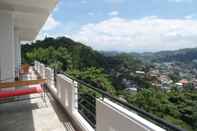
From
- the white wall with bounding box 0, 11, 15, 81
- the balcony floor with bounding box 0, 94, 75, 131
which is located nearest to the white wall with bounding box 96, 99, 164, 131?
the balcony floor with bounding box 0, 94, 75, 131

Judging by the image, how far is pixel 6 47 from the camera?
18.6 ft

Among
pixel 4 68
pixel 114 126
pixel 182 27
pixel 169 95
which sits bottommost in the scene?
pixel 169 95

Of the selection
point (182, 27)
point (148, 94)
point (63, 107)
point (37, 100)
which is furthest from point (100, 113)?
point (182, 27)

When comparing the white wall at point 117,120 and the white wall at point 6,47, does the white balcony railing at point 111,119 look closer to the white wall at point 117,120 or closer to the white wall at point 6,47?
the white wall at point 117,120

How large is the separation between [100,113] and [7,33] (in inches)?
163

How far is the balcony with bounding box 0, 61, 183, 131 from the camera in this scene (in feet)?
5.68

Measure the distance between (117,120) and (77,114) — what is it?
1.87 meters

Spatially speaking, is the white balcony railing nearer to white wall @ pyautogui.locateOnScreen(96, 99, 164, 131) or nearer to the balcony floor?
white wall @ pyautogui.locateOnScreen(96, 99, 164, 131)

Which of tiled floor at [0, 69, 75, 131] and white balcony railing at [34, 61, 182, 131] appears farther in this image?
tiled floor at [0, 69, 75, 131]

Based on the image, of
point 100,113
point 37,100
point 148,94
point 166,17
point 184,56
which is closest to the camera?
point 100,113

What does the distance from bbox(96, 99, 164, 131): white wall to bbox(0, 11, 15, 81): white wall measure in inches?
154

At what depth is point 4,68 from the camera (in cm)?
568

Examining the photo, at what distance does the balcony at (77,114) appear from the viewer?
173cm

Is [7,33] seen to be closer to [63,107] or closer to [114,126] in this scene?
[63,107]
